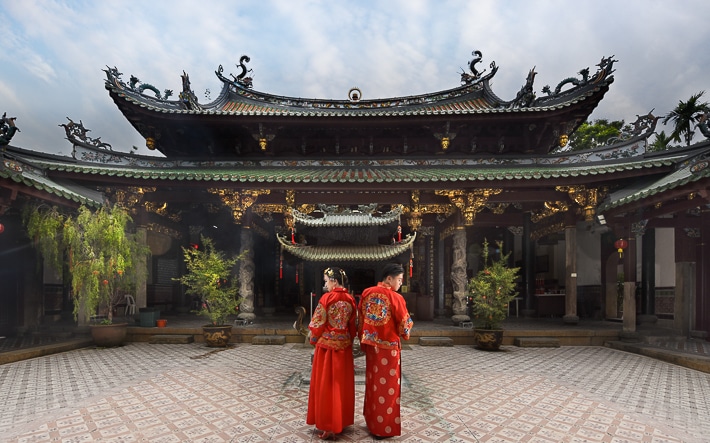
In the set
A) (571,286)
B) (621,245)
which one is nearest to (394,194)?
(571,286)

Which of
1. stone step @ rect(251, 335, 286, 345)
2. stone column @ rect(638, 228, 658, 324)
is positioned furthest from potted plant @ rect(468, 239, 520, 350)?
Answer: stone column @ rect(638, 228, 658, 324)

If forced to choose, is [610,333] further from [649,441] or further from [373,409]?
[373,409]

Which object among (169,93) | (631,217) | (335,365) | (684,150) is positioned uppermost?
(169,93)

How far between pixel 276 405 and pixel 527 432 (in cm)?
320

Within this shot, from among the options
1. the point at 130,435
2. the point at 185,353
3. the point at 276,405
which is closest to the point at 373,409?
the point at 276,405

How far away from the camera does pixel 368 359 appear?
13.0 ft

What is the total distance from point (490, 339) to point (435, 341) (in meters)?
1.36

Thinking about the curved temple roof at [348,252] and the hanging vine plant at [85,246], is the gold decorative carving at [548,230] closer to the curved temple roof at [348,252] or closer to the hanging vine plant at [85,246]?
the curved temple roof at [348,252]

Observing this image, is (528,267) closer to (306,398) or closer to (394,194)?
(394,194)

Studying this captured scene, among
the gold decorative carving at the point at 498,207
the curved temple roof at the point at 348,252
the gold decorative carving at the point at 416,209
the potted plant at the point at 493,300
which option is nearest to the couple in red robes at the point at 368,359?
the curved temple roof at the point at 348,252

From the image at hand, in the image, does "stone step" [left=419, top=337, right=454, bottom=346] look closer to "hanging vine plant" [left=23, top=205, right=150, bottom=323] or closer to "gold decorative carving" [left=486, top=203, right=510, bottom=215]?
"gold decorative carving" [left=486, top=203, right=510, bottom=215]

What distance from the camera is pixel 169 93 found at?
39.6 feet

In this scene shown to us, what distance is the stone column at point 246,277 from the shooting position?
1010 cm

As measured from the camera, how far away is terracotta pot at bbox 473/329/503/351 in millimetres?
8789
